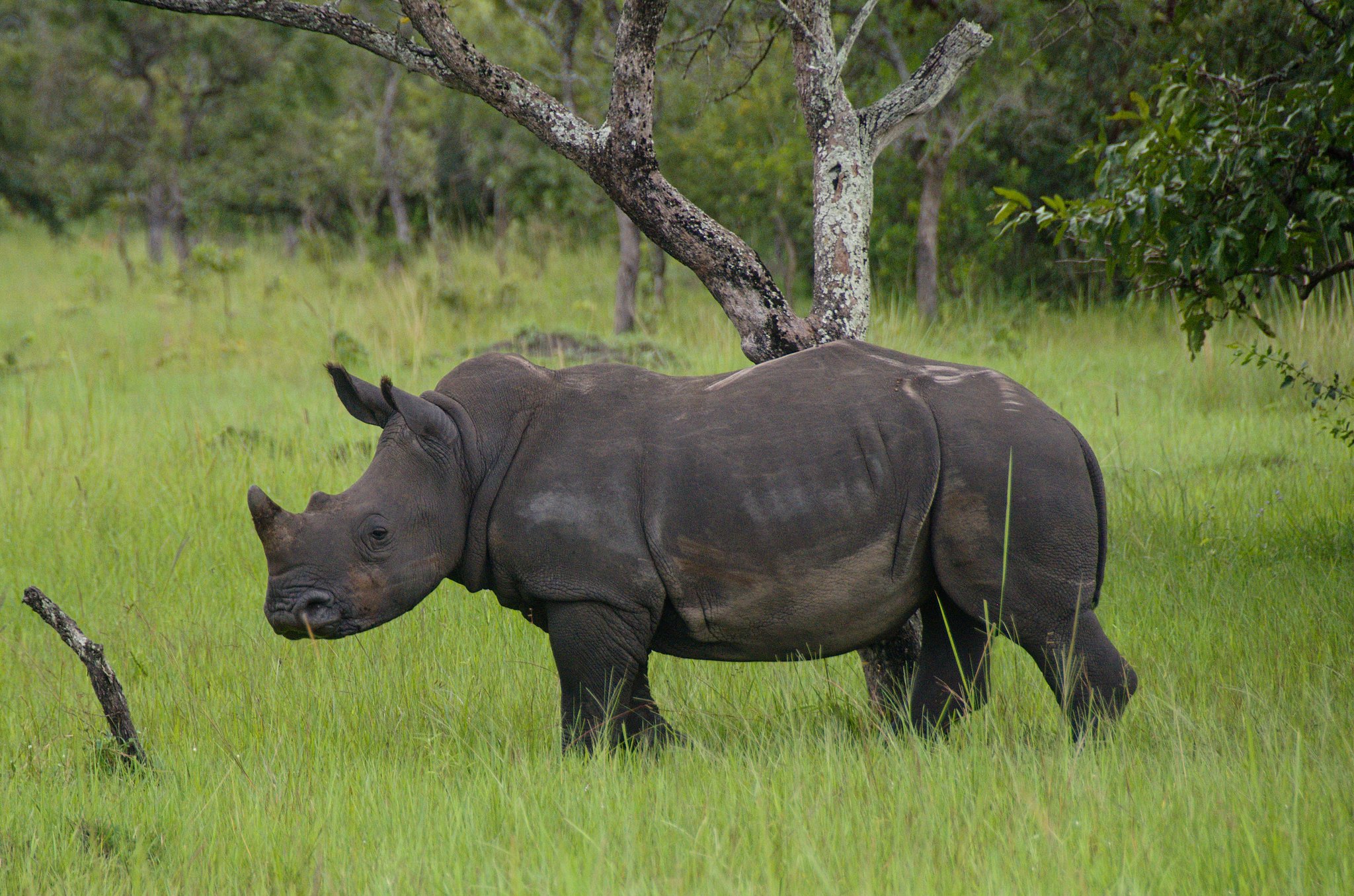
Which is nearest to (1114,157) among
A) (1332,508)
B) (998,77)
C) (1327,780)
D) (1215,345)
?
(1332,508)

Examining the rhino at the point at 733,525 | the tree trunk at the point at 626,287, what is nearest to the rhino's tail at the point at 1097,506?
the rhino at the point at 733,525

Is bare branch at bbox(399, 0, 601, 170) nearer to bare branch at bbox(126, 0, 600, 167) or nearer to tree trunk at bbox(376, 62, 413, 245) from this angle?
bare branch at bbox(126, 0, 600, 167)

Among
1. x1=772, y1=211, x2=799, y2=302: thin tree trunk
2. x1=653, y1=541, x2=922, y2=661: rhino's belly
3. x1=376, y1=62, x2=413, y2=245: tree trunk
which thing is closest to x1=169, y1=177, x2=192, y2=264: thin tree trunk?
x1=376, y1=62, x2=413, y2=245: tree trunk

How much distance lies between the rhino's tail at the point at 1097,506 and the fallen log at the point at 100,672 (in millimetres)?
2738

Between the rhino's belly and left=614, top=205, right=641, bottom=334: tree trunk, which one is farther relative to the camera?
left=614, top=205, right=641, bottom=334: tree trunk

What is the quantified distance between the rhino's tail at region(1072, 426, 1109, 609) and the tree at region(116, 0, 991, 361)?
48.1 inches

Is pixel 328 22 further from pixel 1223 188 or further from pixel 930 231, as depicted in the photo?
pixel 930 231

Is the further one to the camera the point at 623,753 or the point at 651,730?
the point at 651,730

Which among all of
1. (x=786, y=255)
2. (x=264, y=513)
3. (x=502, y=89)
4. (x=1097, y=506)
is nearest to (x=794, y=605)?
(x=1097, y=506)

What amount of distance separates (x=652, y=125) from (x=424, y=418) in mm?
1618

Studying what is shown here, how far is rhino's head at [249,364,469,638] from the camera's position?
309 centimetres

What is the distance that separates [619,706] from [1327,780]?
177cm

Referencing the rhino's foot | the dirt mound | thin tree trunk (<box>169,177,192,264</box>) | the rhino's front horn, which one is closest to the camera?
the rhino's front horn

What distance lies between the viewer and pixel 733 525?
3.08m
